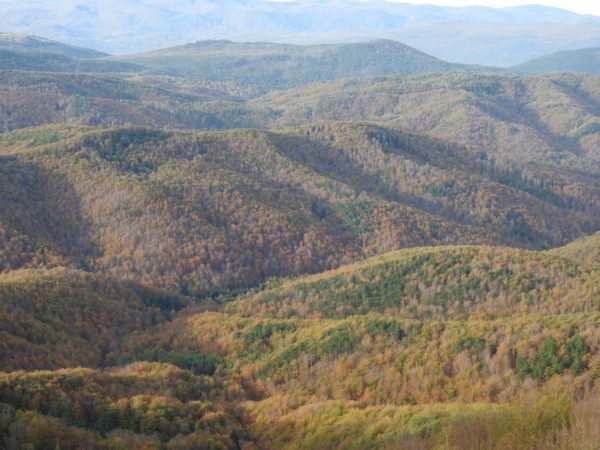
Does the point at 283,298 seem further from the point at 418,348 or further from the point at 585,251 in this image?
the point at 585,251

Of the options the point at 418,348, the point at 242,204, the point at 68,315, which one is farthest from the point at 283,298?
the point at 242,204

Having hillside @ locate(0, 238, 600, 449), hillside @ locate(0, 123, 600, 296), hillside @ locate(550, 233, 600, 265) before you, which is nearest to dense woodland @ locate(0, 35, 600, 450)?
hillside @ locate(0, 238, 600, 449)

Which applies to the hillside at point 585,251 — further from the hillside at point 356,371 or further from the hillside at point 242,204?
the hillside at point 356,371

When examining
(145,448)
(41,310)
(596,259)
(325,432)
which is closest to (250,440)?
(325,432)

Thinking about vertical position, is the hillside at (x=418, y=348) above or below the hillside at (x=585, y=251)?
above

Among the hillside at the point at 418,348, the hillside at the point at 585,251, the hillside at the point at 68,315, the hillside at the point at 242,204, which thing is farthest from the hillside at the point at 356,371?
the hillside at the point at 585,251

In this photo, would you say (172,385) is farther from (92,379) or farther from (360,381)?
(360,381)
